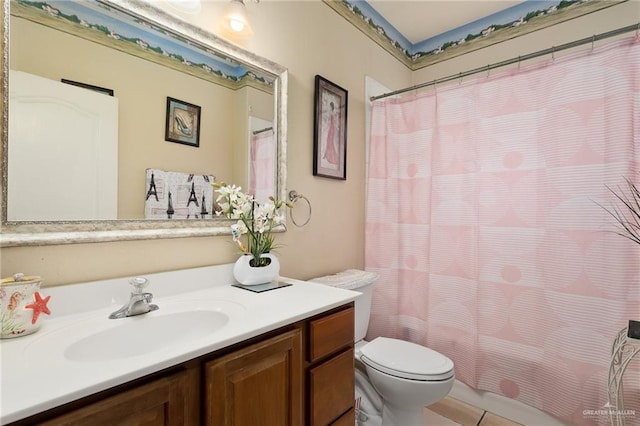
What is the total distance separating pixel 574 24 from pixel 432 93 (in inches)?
41.7

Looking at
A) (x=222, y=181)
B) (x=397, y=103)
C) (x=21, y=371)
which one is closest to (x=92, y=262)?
(x=21, y=371)

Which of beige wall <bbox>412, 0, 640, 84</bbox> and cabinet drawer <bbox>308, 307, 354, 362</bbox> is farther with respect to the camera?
beige wall <bbox>412, 0, 640, 84</bbox>

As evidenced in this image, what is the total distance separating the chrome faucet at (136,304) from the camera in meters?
0.92

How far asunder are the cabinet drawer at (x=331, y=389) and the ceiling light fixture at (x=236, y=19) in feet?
4.52

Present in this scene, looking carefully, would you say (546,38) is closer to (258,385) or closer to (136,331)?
(258,385)

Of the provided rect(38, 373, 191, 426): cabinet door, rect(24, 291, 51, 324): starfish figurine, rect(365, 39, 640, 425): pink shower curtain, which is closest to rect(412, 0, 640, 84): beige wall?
rect(365, 39, 640, 425): pink shower curtain

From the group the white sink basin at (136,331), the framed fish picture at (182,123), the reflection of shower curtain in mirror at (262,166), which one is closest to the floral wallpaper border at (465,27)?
the reflection of shower curtain in mirror at (262,166)

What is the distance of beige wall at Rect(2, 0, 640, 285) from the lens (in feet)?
3.27

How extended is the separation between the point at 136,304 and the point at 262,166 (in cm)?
79

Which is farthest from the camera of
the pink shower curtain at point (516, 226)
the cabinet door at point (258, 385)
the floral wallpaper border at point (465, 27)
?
the floral wallpaper border at point (465, 27)

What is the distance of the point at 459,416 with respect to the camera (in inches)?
70.1

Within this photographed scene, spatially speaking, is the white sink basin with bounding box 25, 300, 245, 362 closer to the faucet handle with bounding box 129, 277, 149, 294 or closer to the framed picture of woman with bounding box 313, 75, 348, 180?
the faucet handle with bounding box 129, 277, 149, 294

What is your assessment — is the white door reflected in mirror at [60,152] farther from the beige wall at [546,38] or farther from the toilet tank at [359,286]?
the beige wall at [546,38]

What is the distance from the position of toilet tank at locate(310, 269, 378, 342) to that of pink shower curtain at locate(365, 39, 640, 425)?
31 cm
